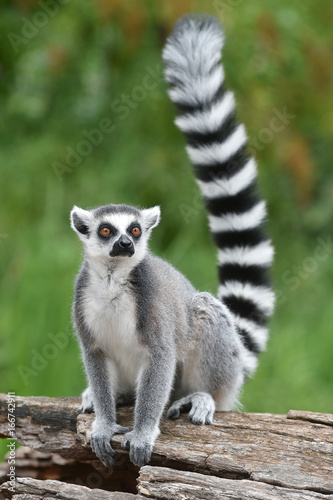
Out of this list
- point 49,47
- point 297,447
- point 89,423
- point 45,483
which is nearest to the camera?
point 45,483

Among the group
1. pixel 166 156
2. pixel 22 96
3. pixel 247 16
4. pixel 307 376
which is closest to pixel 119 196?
pixel 166 156

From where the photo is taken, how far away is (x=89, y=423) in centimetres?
366

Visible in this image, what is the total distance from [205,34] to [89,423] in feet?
8.05

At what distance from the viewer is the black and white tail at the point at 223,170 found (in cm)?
408

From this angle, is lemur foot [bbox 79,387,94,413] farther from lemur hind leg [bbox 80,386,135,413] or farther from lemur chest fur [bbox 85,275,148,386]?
lemur chest fur [bbox 85,275,148,386]

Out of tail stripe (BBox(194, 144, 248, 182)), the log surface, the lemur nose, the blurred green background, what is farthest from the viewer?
the blurred green background

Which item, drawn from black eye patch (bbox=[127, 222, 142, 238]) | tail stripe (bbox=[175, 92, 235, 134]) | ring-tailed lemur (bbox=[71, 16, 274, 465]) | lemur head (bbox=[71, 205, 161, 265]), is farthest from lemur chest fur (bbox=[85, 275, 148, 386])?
tail stripe (bbox=[175, 92, 235, 134])

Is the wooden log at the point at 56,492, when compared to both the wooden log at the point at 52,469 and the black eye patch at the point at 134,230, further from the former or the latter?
the black eye patch at the point at 134,230

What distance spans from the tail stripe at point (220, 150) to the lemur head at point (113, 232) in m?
0.74

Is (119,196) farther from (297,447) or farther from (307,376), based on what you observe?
(297,447)

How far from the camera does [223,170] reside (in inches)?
165

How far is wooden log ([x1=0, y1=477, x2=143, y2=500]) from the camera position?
3016 millimetres

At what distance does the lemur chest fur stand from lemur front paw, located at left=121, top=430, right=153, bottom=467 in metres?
0.37

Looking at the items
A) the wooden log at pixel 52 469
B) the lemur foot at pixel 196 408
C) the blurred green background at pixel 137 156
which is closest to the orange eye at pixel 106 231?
the lemur foot at pixel 196 408
